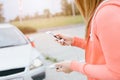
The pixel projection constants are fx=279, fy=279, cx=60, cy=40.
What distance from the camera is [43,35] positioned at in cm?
743

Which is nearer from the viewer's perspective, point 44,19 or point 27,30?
point 27,30

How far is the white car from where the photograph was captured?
3.74 meters

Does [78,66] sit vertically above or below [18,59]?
above

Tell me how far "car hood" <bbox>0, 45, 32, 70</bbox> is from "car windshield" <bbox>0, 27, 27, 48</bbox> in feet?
0.40

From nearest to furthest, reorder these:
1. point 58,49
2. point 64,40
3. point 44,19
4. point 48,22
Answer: point 64,40, point 58,49, point 44,19, point 48,22

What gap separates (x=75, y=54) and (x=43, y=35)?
139cm

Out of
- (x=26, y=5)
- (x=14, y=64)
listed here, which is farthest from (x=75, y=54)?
(x=14, y=64)

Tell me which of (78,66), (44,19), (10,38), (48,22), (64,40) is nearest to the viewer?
(78,66)

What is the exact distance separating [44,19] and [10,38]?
2.78 m

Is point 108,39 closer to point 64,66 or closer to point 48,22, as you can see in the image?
point 64,66

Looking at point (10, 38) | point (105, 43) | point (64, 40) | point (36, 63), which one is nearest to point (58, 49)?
point (10, 38)

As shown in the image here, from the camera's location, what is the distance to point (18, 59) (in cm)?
397

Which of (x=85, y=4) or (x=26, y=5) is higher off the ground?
(x=85, y=4)

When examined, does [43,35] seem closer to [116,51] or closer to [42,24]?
[42,24]
